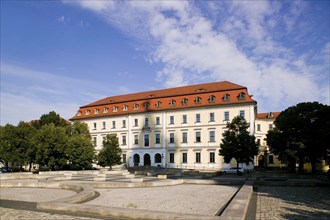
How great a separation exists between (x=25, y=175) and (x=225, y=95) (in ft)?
107

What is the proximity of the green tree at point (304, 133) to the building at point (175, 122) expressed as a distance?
9.14 meters

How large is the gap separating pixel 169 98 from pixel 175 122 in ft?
16.1

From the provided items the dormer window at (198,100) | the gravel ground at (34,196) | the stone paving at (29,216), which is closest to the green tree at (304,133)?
the dormer window at (198,100)

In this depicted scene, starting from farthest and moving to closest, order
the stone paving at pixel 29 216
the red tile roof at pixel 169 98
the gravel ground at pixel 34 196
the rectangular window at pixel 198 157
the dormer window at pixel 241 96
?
the rectangular window at pixel 198 157 → the red tile roof at pixel 169 98 → the dormer window at pixel 241 96 → the gravel ground at pixel 34 196 → the stone paving at pixel 29 216

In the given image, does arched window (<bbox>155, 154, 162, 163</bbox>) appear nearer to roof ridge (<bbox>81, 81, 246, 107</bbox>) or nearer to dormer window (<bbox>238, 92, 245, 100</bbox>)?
roof ridge (<bbox>81, 81, 246, 107</bbox>)

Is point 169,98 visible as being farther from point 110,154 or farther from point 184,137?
point 110,154

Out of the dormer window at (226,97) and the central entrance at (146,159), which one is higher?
the dormer window at (226,97)

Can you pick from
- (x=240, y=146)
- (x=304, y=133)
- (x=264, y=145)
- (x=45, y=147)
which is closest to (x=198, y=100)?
(x=240, y=146)

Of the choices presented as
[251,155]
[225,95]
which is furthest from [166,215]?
[225,95]

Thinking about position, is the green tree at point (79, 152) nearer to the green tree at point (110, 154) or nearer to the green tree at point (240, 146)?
the green tree at point (110, 154)

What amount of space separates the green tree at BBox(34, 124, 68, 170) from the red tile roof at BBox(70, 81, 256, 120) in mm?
18683

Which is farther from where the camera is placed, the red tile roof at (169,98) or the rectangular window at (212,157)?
the rectangular window at (212,157)

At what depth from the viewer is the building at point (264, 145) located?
6234 centimetres

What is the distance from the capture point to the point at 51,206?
10.6 metres
